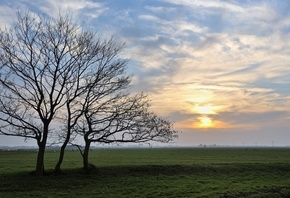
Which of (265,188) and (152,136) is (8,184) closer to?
(152,136)

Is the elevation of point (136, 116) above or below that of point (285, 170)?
above

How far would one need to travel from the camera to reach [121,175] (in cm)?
2892

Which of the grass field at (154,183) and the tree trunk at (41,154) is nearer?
the grass field at (154,183)

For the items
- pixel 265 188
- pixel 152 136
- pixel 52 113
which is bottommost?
pixel 265 188

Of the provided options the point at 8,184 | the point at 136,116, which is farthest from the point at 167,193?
the point at 8,184

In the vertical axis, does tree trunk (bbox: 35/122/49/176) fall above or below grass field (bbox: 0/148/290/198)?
above

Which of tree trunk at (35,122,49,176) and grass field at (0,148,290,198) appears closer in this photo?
grass field at (0,148,290,198)

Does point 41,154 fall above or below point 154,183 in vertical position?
above

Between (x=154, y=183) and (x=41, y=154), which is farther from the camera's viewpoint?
(x=41, y=154)

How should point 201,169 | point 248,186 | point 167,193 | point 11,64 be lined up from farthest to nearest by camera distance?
point 201,169, point 11,64, point 248,186, point 167,193

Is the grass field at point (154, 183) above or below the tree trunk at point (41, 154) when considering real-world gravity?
below

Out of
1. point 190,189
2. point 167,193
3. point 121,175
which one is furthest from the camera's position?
point 121,175

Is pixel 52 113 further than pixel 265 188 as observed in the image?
Yes

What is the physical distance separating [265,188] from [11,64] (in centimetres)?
2139
